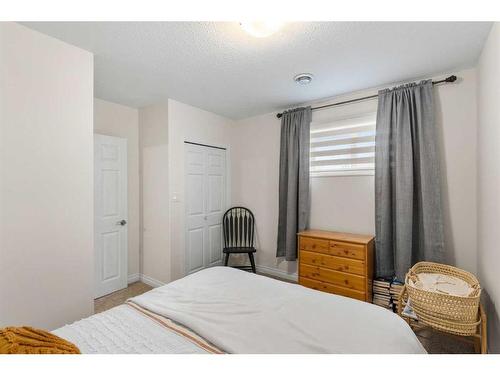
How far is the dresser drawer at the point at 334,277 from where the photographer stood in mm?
2408

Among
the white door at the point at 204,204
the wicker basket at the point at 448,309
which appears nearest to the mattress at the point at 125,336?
the wicker basket at the point at 448,309

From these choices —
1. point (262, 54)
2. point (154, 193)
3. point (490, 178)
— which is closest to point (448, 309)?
point (490, 178)

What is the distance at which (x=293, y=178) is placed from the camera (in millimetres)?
3191

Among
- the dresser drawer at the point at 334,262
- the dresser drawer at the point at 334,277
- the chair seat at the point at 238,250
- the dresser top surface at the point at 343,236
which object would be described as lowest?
the dresser drawer at the point at 334,277

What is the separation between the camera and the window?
277 centimetres

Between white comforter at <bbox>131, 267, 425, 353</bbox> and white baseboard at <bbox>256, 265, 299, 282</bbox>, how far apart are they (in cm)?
177

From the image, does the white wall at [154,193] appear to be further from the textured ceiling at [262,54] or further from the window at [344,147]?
the window at [344,147]

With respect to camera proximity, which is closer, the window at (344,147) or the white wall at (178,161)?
the window at (344,147)

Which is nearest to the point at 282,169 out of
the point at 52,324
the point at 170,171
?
the point at 170,171

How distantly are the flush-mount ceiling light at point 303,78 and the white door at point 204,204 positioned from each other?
1701mm

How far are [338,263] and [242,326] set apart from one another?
165cm

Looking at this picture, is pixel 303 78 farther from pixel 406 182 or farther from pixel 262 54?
pixel 406 182

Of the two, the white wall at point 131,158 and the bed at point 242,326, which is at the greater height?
the white wall at point 131,158

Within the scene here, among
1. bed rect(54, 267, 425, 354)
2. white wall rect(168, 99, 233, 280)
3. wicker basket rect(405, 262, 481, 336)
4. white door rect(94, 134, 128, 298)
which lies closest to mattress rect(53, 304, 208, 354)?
bed rect(54, 267, 425, 354)
